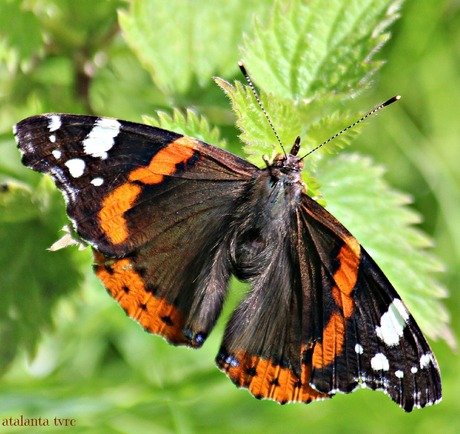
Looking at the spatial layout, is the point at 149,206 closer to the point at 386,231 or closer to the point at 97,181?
the point at 97,181

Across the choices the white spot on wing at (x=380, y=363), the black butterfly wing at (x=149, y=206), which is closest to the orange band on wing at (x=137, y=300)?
the black butterfly wing at (x=149, y=206)

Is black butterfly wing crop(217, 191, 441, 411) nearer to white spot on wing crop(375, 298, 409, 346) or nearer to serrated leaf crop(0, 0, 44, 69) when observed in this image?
white spot on wing crop(375, 298, 409, 346)

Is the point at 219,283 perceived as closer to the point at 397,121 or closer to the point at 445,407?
the point at 445,407

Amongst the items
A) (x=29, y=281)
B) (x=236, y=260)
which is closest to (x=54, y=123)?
(x=236, y=260)

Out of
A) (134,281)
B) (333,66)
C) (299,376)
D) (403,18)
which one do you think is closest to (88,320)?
(134,281)

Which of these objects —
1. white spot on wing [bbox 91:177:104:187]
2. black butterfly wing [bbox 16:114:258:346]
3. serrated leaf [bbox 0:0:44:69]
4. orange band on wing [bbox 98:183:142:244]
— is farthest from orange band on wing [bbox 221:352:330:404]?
serrated leaf [bbox 0:0:44:69]

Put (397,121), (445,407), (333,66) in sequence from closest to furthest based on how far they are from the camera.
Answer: (333,66) < (445,407) < (397,121)

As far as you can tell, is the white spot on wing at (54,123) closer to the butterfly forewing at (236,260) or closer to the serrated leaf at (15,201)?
the butterfly forewing at (236,260)
